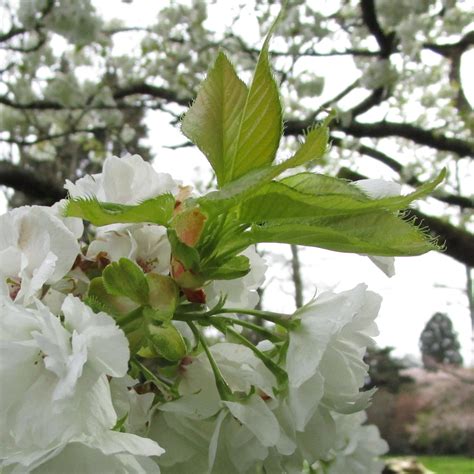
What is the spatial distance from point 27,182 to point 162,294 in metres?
1.87

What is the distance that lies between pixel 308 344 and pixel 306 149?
0.38 ft

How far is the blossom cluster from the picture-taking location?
33 centimetres

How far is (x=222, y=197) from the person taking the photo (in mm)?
338

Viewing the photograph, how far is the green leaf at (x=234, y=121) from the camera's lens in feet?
1.21

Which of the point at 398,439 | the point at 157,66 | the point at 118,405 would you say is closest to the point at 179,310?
the point at 118,405

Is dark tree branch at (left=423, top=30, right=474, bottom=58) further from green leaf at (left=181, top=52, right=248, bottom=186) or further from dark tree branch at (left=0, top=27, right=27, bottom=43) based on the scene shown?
green leaf at (left=181, top=52, right=248, bottom=186)

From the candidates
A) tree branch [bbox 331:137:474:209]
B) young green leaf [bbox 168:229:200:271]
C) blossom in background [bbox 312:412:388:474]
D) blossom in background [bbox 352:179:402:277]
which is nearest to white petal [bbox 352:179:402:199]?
blossom in background [bbox 352:179:402:277]

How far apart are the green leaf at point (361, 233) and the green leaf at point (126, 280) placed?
0.23ft

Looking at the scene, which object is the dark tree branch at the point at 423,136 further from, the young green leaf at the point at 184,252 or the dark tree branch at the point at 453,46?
the young green leaf at the point at 184,252

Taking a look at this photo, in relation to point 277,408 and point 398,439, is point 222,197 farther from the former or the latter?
point 398,439

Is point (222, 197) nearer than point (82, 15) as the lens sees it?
Yes

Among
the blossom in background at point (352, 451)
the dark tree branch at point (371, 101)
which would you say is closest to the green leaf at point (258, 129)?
the blossom in background at point (352, 451)

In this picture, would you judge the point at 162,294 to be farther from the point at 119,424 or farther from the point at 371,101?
the point at 371,101

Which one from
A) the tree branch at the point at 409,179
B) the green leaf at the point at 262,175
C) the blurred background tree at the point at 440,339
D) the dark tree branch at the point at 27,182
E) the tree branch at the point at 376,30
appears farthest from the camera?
the blurred background tree at the point at 440,339
